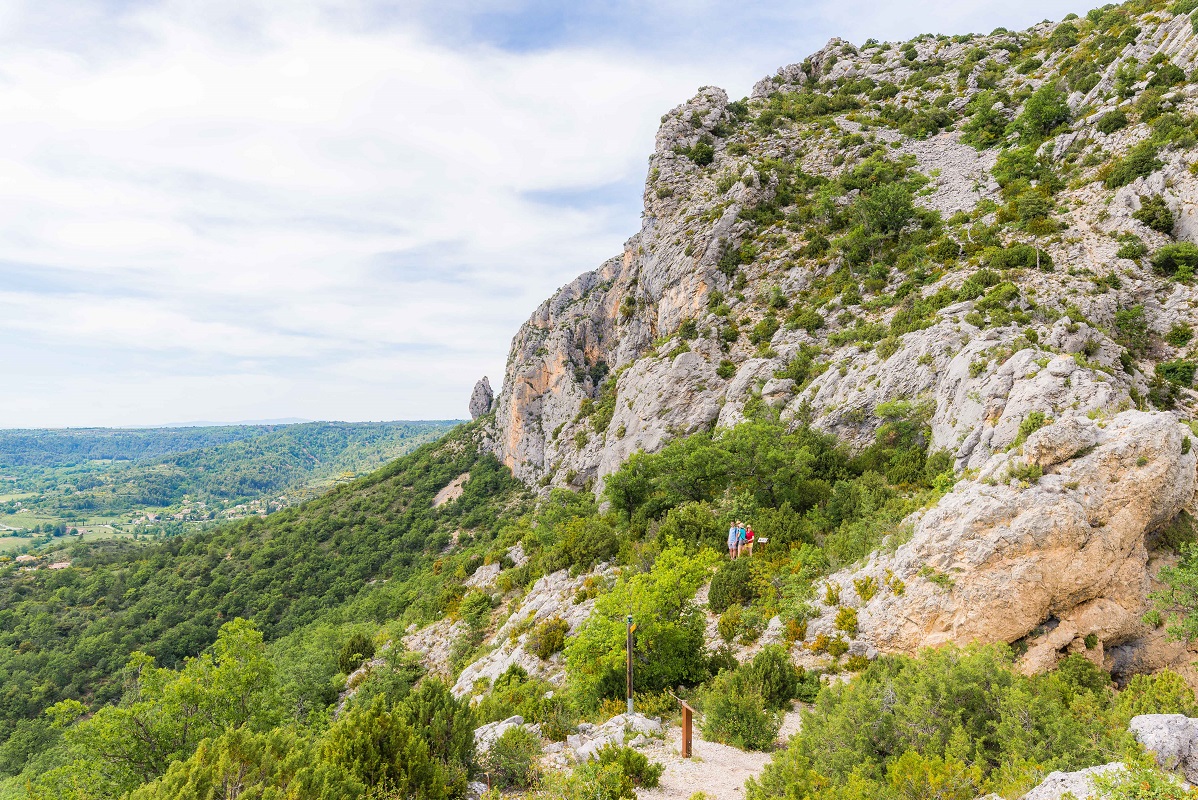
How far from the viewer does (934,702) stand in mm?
6531

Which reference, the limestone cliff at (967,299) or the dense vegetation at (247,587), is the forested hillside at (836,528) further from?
the dense vegetation at (247,587)

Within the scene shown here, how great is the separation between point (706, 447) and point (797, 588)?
7864mm

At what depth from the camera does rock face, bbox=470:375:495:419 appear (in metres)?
85.0

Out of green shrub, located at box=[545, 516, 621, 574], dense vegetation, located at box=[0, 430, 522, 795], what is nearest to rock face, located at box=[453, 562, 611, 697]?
green shrub, located at box=[545, 516, 621, 574]

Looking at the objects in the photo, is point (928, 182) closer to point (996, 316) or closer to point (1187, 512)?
point (996, 316)

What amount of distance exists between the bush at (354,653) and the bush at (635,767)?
1981 cm

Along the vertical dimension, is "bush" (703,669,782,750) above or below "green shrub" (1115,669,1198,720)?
below

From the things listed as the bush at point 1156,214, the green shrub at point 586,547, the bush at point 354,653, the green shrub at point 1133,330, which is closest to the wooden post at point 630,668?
the green shrub at point 586,547

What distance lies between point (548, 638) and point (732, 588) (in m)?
6.13

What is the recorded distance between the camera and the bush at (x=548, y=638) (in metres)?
15.5

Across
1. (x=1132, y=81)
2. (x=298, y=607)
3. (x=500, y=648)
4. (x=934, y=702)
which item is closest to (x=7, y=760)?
(x=298, y=607)

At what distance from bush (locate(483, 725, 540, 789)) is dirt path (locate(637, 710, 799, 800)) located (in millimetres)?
1935

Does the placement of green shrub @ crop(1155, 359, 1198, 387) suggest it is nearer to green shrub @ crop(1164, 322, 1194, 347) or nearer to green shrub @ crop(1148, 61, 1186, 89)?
green shrub @ crop(1164, 322, 1194, 347)

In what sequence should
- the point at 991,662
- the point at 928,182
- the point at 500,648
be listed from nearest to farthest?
the point at 991,662 < the point at 500,648 < the point at 928,182
